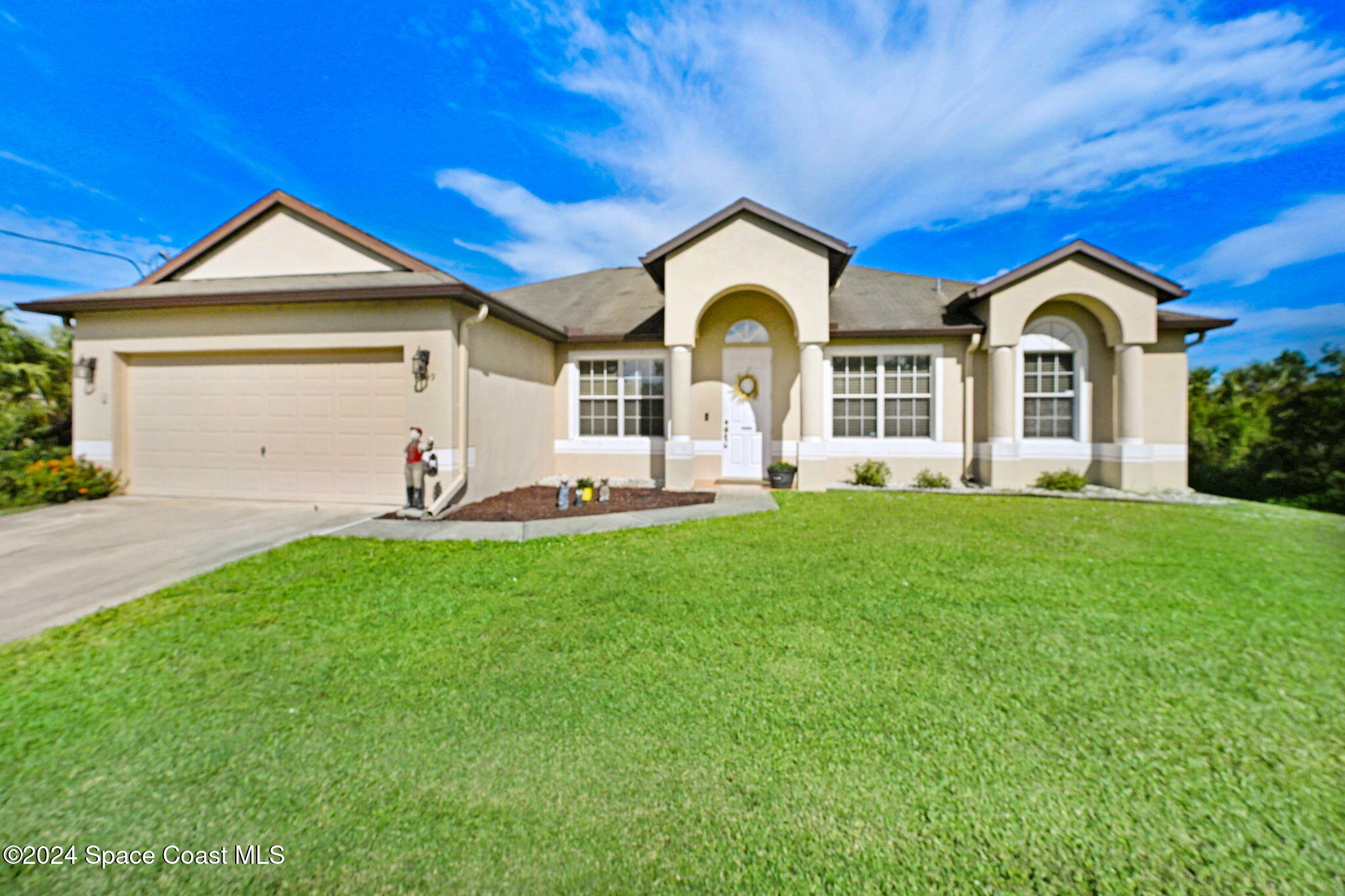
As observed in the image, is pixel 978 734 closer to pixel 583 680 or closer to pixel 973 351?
pixel 583 680

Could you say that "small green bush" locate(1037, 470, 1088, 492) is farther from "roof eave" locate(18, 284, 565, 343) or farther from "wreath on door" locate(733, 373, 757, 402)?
"roof eave" locate(18, 284, 565, 343)

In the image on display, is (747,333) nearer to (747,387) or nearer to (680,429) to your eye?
(747,387)

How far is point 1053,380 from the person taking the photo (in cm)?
1123

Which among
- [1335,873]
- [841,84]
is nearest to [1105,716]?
[1335,873]

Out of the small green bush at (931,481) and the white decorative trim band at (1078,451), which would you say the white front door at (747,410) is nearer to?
the small green bush at (931,481)

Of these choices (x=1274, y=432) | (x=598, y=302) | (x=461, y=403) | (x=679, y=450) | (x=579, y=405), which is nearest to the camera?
(x=1274, y=432)

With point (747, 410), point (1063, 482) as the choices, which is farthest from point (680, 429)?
point (1063, 482)

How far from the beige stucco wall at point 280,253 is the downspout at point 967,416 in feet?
38.7

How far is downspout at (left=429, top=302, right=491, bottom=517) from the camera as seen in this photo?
817cm

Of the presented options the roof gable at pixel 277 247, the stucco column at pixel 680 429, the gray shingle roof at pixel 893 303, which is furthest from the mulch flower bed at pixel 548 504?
the gray shingle roof at pixel 893 303

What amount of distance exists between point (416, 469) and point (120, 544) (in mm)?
3150

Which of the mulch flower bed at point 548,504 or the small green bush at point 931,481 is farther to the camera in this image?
the small green bush at point 931,481

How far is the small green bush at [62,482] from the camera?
8195mm

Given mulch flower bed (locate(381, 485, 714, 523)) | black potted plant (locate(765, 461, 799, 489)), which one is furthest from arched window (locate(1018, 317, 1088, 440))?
mulch flower bed (locate(381, 485, 714, 523))
